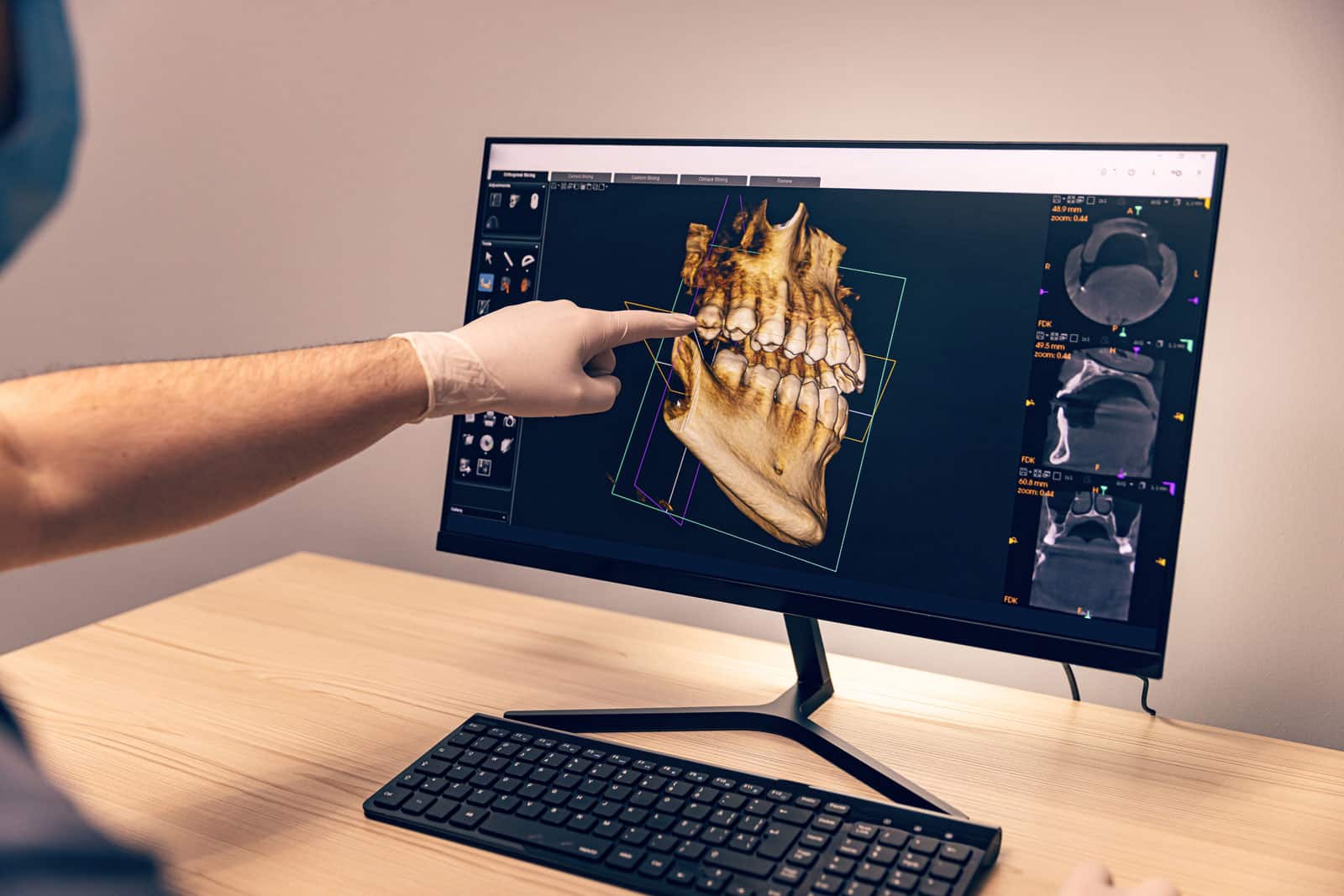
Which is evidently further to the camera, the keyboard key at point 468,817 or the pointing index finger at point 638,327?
the pointing index finger at point 638,327

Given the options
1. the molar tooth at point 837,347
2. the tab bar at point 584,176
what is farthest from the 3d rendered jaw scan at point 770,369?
the tab bar at point 584,176

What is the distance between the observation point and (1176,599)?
3.65ft

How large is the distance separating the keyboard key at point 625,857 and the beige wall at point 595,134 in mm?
454

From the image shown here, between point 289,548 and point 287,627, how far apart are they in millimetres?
460

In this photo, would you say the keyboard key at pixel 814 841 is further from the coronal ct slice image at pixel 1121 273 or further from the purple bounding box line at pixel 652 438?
the coronal ct slice image at pixel 1121 273

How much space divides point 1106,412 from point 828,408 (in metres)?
0.24

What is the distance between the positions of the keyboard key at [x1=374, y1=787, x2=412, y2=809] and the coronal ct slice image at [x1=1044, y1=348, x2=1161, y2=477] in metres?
0.60

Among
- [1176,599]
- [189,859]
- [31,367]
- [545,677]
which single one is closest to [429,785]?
[189,859]

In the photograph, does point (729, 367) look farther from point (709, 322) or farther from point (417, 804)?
point (417, 804)

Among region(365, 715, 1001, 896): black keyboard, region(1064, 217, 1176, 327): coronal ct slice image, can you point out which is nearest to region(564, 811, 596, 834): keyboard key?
region(365, 715, 1001, 896): black keyboard

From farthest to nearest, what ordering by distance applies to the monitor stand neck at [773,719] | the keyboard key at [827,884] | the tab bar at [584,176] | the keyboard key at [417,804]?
1. the tab bar at [584,176]
2. the monitor stand neck at [773,719]
3. the keyboard key at [417,804]
4. the keyboard key at [827,884]

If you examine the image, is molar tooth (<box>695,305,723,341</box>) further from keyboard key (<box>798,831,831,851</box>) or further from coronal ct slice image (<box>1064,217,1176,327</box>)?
keyboard key (<box>798,831,831,851</box>)

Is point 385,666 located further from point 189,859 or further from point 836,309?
point 836,309

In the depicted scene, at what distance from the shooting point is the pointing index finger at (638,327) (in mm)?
964
